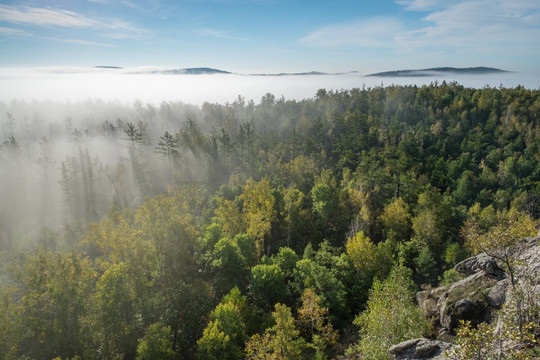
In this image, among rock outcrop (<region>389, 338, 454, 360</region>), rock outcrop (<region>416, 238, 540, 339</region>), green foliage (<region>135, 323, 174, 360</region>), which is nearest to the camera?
rock outcrop (<region>389, 338, 454, 360</region>)

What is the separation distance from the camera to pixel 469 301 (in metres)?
25.1

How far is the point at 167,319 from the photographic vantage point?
118 ft

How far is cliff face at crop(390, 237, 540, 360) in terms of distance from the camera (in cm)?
1931

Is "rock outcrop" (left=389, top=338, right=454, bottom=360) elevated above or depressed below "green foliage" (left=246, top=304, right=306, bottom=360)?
above

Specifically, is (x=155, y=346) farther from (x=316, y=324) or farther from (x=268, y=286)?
(x=316, y=324)

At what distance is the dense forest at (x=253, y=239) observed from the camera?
33.3m

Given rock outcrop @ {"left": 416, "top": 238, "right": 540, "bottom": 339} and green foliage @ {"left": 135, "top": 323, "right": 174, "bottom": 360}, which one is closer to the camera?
rock outcrop @ {"left": 416, "top": 238, "right": 540, "bottom": 339}

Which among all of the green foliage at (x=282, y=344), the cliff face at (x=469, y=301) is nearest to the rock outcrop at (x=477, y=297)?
the cliff face at (x=469, y=301)

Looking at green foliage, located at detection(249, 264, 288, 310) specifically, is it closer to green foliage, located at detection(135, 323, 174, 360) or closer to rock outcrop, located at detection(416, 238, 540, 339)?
green foliage, located at detection(135, 323, 174, 360)

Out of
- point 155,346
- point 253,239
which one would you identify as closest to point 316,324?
point 155,346

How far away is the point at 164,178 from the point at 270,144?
44.0 meters

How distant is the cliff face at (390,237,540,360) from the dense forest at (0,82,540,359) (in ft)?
Result: 6.39

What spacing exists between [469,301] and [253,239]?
35.0 m

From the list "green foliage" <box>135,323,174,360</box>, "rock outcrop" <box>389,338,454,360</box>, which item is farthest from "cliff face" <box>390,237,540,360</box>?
"green foliage" <box>135,323,174,360</box>
